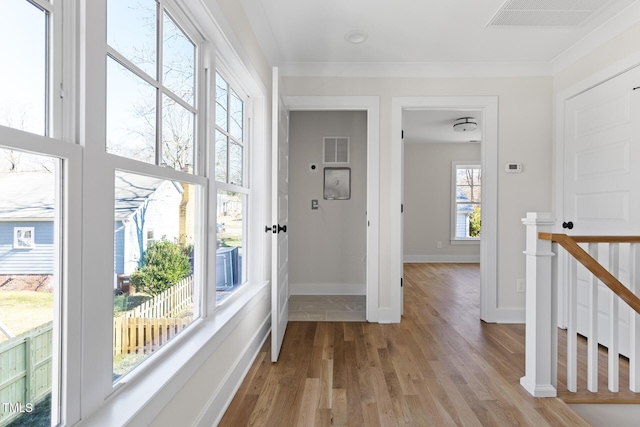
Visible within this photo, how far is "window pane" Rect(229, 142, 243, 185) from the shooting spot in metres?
2.30

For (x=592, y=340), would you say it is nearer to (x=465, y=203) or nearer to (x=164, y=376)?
(x=164, y=376)

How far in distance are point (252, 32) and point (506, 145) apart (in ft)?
8.15

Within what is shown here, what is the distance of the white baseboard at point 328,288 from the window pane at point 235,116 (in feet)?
7.76

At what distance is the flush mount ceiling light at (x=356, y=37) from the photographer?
2.71 metres

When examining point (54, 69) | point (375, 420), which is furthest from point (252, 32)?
point (375, 420)

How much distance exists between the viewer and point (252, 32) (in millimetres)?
2367

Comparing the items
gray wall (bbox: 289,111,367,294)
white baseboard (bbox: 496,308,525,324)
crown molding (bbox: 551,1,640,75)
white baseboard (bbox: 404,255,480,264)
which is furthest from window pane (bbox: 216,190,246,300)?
white baseboard (bbox: 404,255,480,264)

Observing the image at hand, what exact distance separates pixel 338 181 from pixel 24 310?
3.74 meters

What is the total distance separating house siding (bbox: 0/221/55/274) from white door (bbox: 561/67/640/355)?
10.1 ft

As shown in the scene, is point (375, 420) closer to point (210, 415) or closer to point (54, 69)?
point (210, 415)

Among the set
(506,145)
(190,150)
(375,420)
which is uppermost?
(506,145)

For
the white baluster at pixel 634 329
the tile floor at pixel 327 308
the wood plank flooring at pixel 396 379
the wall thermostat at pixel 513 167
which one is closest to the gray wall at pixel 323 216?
the tile floor at pixel 327 308

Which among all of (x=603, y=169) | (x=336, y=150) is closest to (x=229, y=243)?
(x=336, y=150)

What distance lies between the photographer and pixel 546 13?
95.0 inches
